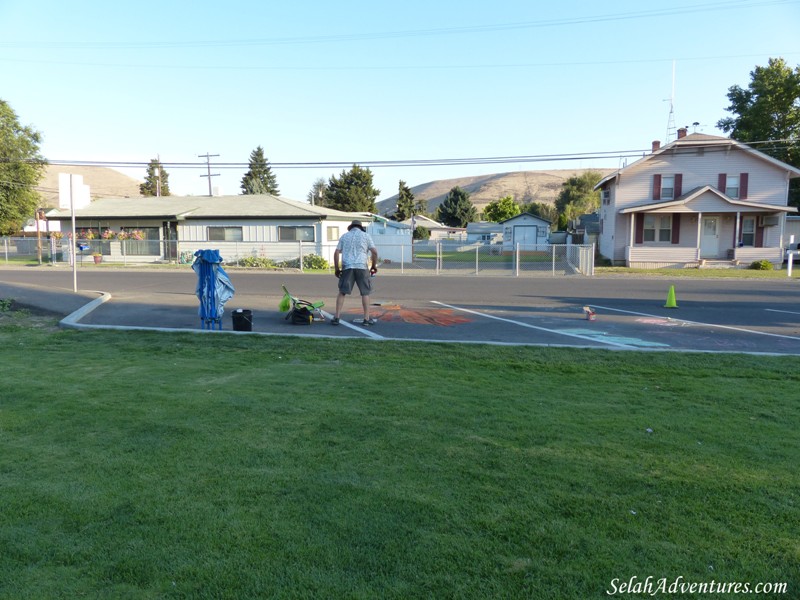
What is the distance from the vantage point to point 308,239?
34.4 m

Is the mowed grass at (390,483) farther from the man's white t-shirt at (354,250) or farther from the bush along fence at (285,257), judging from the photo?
the bush along fence at (285,257)

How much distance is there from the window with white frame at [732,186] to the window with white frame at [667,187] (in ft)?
8.73

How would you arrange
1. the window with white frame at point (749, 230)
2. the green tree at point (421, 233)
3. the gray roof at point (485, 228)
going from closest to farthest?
the window with white frame at point (749, 230), the gray roof at point (485, 228), the green tree at point (421, 233)

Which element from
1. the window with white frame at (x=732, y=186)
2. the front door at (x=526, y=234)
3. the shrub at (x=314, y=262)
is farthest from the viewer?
the front door at (x=526, y=234)

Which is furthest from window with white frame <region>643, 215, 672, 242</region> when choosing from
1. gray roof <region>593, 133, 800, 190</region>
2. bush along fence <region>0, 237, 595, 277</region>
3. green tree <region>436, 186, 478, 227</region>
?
green tree <region>436, 186, 478, 227</region>

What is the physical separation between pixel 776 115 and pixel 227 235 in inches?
1501

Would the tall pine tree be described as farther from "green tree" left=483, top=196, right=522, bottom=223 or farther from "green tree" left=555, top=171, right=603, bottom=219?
"green tree" left=555, top=171, right=603, bottom=219

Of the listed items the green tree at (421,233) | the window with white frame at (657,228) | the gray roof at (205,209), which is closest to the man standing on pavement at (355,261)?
the gray roof at (205,209)

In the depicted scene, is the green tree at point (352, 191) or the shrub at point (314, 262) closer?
the shrub at point (314, 262)

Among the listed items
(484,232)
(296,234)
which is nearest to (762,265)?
(296,234)

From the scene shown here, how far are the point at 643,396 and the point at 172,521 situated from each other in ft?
13.8

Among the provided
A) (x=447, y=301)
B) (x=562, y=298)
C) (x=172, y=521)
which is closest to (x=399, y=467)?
(x=172, y=521)

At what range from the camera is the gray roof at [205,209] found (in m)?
34.5

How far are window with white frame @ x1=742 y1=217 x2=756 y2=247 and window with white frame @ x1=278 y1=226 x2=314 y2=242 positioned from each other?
23090 millimetres
